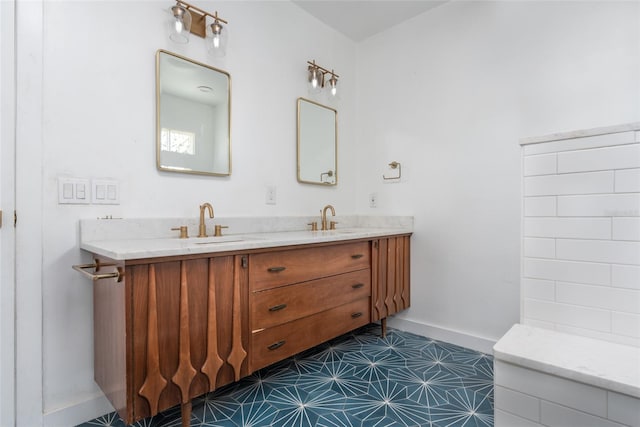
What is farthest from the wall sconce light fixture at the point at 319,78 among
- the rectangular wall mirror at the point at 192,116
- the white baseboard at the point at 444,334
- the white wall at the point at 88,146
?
the white baseboard at the point at 444,334

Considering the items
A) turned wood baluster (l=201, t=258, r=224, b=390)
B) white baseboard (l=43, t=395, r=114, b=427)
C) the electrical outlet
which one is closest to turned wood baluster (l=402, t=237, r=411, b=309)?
the electrical outlet

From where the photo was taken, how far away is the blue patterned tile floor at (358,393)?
5.05 ft

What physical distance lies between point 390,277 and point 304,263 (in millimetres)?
917

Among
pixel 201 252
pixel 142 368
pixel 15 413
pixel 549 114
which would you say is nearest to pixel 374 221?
pixel 549 114

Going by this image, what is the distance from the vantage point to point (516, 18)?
218 cm

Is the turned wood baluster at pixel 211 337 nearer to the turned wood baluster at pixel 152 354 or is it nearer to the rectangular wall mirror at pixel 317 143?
the turned wood baluster at pixel 152 354

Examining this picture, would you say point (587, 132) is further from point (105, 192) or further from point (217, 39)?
point (105, 192)

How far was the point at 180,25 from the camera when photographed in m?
1.79

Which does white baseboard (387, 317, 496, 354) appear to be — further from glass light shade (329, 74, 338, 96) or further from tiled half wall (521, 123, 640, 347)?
glass light shade (329, 74, 338, 96)

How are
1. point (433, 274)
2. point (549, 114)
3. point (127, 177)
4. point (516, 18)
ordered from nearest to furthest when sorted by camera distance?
point (127, 177) → point (549, 114) → point (516, 18) → point (433, 274)

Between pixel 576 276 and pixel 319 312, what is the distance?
1226 millimetres

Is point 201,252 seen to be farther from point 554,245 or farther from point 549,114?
point 549,114

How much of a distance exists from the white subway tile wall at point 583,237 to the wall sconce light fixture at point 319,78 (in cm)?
169

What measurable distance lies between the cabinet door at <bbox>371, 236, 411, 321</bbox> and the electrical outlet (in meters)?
0.77
